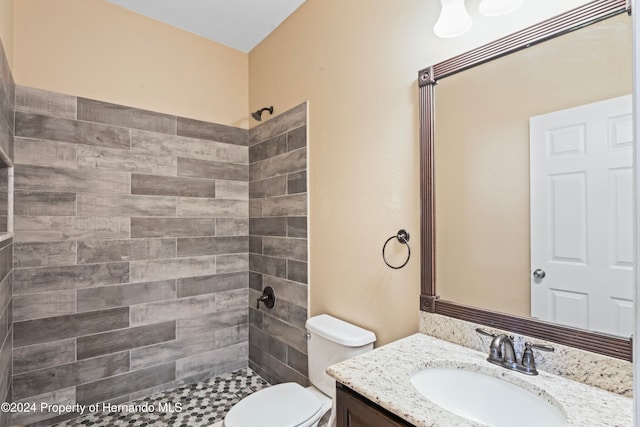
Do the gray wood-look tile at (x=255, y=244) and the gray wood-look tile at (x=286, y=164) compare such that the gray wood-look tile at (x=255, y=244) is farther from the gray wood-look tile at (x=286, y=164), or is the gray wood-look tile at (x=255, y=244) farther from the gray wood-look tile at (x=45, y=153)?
the gray wood-look tile at (x=45, y=153)

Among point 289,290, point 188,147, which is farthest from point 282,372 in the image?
point 188,147

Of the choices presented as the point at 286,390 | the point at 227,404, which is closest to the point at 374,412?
the point at 286,390

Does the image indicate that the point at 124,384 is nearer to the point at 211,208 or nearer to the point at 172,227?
the point at 172,227

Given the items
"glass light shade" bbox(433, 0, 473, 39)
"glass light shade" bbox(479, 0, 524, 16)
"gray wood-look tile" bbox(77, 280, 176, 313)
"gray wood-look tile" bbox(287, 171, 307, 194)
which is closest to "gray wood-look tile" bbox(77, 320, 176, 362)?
"gray wood-look tile" bbox(77, 280, 176, 313)

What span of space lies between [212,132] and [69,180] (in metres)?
0.99

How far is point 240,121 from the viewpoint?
2.67 m

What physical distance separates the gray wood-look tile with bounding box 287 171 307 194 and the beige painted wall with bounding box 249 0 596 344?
72 millimetres

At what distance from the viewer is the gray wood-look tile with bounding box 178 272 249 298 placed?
2.35m

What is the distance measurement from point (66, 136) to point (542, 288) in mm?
2574

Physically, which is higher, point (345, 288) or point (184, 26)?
point (184, 26)

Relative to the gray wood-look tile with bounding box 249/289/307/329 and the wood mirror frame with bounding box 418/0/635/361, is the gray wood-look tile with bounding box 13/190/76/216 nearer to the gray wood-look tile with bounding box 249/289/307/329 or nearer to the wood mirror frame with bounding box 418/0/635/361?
the gray wood-look tile with bounding box 249/289/307/329

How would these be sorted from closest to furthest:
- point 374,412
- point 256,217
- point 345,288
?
1. point 374,412
2. point 345,288
3. point 256,217

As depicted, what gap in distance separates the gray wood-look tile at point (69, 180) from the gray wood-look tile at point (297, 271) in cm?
122

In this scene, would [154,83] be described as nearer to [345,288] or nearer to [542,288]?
[345,288]
